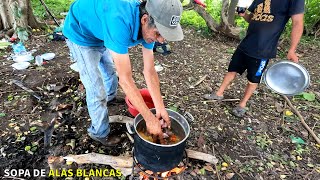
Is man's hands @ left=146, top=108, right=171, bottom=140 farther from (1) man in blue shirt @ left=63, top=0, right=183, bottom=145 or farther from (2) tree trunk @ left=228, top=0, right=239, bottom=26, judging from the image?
(2) tree trunk @ left=228, top=0, right=239, bottom=26

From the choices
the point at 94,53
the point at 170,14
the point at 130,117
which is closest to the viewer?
the point at 170,14

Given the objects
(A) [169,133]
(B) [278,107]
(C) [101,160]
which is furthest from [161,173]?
(B) [278,107]

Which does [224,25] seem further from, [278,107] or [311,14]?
[278,107]

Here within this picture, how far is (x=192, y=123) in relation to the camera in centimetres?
355

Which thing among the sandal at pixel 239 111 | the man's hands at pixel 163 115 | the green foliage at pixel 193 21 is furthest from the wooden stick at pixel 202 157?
the green foliage at pixel 193 21

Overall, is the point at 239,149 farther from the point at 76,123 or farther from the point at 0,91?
the point at 0,91

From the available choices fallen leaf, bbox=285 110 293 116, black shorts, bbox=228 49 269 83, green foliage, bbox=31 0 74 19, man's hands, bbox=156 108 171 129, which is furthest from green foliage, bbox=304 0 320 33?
green foliage, bbox=31 0 74 19

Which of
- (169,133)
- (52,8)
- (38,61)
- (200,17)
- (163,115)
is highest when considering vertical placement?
(163,115)

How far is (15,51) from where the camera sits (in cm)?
472

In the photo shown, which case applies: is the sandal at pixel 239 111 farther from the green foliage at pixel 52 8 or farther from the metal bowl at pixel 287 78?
the green foliage at pixel 52 8

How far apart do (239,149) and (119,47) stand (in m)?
2.16

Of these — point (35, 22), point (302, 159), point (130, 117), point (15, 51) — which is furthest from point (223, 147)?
point (35, 22)

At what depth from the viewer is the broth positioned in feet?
8.04

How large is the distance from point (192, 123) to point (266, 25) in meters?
1.64
